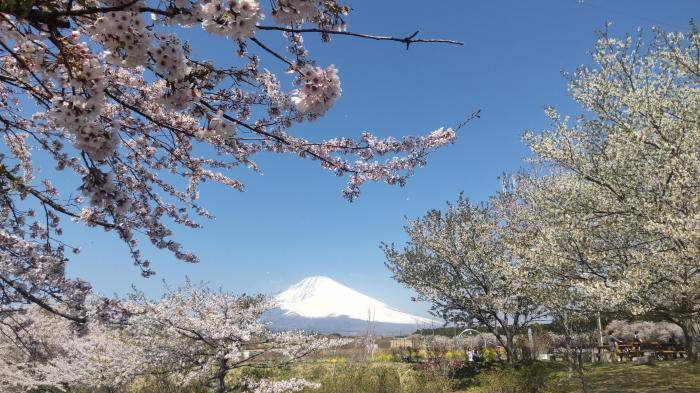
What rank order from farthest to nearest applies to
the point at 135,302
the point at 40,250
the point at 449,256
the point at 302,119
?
1. the point at 449,256
2. the point at 135,302
3. the point at 40,250
4. the point at 302,119

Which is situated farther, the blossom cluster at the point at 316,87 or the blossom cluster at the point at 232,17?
the blossom cluster at the point at 316,87

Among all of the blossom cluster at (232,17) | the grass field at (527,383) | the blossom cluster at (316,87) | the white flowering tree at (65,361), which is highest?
the blossom cluster at (316,87)

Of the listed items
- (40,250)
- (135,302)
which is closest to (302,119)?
(40,250)

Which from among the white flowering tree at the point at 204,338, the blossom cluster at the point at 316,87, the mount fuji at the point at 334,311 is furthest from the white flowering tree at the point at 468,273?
the mount fuji at the point at 334,311

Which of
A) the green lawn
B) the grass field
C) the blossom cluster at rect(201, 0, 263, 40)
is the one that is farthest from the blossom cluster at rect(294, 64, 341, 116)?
the green lawn

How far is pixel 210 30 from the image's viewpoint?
175cm

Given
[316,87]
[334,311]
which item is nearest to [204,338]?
[316,87]

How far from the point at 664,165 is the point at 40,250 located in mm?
10399

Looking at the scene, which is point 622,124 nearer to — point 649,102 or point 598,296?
point 649,102

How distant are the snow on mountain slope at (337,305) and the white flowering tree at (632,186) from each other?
3599 inches

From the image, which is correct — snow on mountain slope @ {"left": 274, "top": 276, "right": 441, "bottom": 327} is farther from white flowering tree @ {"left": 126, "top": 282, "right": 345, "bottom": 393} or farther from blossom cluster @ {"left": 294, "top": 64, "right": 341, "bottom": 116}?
blossom cluster @ {"left": 294, "top": 64, "right": 341, "bottom": 116}

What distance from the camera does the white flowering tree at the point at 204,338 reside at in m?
8.18

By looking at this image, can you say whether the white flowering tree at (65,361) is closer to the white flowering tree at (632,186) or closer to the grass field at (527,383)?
the grass field at (527,383)

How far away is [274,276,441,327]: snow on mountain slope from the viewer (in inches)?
4341
